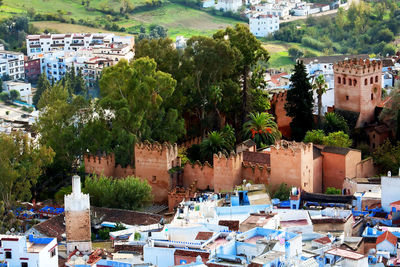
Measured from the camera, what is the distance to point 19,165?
42688 mm

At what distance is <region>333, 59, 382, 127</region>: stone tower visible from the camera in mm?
45312

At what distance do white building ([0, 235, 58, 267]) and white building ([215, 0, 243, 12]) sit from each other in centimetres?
7330

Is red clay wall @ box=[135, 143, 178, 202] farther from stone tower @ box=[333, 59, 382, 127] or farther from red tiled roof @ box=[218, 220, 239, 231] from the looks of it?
stone tower @ box=[333, 59, 382, 127]

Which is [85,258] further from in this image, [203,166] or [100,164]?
[100,164]

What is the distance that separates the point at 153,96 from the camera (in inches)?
1762

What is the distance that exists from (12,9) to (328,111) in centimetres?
5991

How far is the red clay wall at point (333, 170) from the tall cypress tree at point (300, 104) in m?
4.06

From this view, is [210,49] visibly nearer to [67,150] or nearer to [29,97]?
[67,150]

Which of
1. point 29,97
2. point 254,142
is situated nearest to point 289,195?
point 254,142

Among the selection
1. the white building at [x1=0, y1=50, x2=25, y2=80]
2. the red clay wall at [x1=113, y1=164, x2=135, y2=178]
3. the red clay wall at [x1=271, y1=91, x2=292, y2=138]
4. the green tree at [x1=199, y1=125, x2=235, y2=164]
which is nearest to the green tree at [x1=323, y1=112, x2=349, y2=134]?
the red clay wall at [x1=271, y1=91, x2=292, y2=138]

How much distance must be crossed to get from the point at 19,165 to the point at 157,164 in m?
5.29

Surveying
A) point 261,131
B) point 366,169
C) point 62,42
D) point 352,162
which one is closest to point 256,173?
point 352,162

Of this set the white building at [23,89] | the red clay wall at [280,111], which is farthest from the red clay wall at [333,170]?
the white building at [23,89]

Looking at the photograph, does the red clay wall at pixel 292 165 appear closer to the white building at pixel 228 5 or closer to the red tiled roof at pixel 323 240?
the red tiled roof at pixel 323 240
